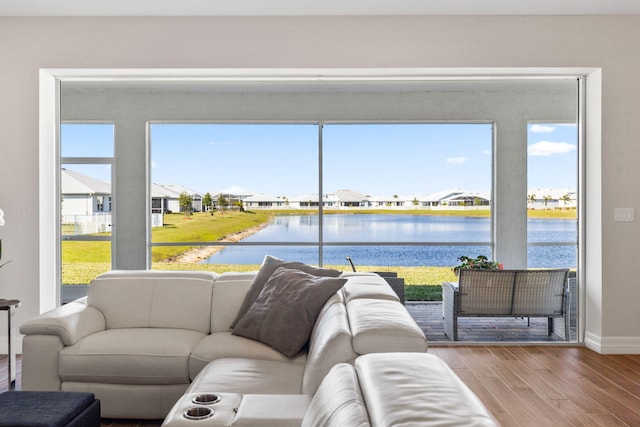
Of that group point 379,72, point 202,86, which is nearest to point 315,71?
point 379,72

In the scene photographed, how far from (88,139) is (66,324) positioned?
3313 mm

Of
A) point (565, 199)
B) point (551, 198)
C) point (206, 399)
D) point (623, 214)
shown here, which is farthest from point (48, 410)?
point (551, 198)

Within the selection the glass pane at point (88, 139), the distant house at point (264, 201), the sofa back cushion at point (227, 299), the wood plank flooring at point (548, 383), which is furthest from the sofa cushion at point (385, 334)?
the glass pane at point (88, 139)

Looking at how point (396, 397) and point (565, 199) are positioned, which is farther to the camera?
point (565, 199)

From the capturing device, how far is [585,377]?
375 cm

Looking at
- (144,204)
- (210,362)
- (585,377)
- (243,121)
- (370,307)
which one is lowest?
(585,377)

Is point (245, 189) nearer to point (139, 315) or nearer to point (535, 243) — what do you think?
point (139, 315)

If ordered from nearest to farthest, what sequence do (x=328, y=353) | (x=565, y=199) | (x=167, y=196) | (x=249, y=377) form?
(x=328, y=353) < (x=249, y=377) < (x=565, y=199) < (x=167, y=196)

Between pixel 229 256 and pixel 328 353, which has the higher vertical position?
pixel 229 256

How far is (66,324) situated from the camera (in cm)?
303

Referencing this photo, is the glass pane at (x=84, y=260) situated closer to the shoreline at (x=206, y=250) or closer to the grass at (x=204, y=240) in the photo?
the grass at (x=204, y=240)

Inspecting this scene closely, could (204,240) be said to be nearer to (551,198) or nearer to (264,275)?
(264,275)

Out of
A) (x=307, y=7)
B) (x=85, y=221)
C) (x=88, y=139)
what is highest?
(x=307, y=7)

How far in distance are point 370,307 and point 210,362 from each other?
94 cm
